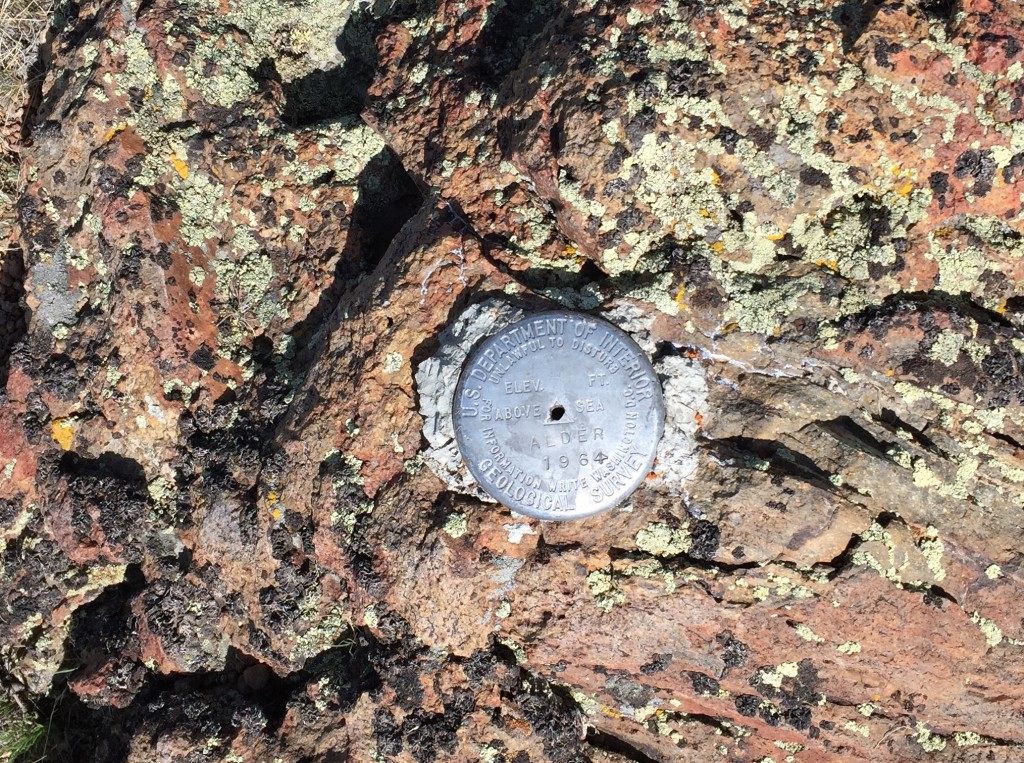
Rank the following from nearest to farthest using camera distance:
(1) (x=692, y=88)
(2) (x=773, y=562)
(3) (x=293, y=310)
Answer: (2) (x=773, y=562), (1) (x=692, y=88), (3) (x=293, y=310)

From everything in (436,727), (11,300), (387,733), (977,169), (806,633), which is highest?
(977,169)

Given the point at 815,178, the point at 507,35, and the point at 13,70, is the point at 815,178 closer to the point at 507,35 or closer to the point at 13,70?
the point at 507,35

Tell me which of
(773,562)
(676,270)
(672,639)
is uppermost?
(676,270)

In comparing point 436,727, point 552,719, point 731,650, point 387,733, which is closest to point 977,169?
point 731,650

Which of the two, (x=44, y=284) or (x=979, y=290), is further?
(x=44, y=284)

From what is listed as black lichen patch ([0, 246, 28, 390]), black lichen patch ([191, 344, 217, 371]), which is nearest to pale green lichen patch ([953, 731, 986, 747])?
black lichen patch ([191, 344, 217, 371])

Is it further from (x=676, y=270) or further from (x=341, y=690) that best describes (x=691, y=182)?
(x=341, y=690)

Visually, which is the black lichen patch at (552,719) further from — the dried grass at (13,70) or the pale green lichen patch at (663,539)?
the dried grass at (13,70)

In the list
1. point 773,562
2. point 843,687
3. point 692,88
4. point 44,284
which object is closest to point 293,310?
point 44,284

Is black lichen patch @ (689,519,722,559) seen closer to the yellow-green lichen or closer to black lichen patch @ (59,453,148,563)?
the yellow-green lichen
